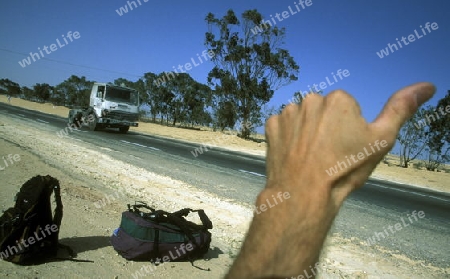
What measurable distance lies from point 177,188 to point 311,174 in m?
5.80

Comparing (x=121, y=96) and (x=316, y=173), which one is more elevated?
(x=121, y=96)

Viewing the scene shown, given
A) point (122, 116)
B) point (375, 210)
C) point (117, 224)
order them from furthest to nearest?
point (122, 116) < point (375, 210) < point (117, 224)

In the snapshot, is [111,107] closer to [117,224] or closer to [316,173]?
[117,224]

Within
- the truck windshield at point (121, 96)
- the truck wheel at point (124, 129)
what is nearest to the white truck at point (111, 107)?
the truck windshield at point (121, 96)

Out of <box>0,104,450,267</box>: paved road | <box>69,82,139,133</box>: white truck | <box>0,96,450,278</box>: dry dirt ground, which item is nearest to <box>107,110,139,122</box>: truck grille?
<box>69,82,139,133</box>: white truck

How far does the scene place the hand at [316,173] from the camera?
619 mm

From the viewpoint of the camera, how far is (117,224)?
395cm

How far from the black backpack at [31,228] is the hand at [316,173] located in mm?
2870

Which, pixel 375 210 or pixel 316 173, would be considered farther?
pixel 375 210

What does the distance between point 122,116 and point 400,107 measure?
663 inches

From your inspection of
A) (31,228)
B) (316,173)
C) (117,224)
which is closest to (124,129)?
(117,224)

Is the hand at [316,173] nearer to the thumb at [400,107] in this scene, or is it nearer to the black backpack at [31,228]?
the thumb at [400,107]

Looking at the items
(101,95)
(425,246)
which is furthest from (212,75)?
(425,246)

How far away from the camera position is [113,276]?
270 cm
